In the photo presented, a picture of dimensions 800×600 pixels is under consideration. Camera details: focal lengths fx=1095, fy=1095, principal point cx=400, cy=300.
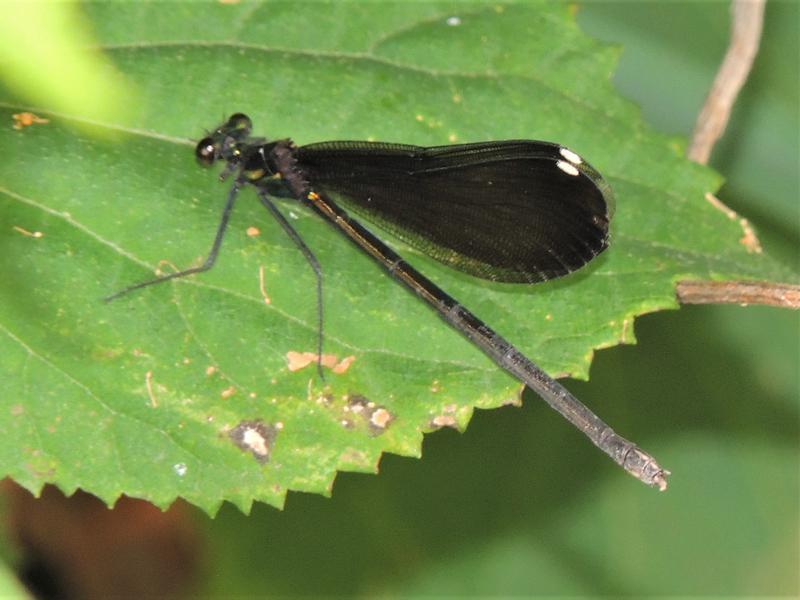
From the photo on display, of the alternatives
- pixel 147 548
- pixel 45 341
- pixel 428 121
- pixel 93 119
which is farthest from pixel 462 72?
pixel 147 548

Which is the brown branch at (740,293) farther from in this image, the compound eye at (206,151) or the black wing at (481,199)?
the compound eye at (206,151)

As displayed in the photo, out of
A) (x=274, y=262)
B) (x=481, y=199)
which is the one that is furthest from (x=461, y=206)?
(x=274, y=262)

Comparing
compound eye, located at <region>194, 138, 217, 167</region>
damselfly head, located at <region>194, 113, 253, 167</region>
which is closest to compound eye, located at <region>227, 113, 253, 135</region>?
damselfly head, located at <region>194, 113, 253, 167</region>

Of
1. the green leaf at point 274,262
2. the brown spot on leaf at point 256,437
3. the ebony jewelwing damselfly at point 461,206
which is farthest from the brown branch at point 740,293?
the brown spot on leaf at point 256,437

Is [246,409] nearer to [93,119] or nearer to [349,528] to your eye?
[93,119]

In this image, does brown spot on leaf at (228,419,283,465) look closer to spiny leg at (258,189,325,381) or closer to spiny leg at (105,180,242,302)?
spiny leg at (258,189,325,381)
